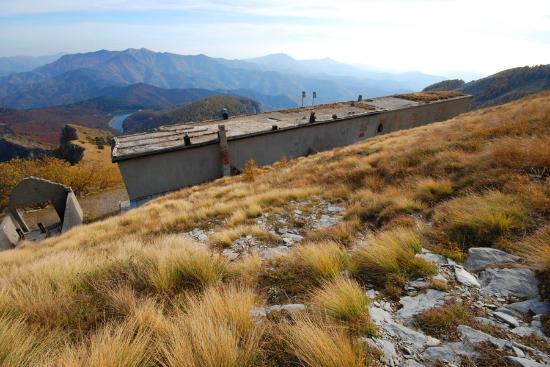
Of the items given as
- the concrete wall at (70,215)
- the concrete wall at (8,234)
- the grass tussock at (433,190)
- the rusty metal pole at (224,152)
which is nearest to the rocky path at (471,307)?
the grass tussock at (433,190)

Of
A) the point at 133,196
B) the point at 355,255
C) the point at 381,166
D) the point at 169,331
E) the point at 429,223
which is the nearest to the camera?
the point at 169,331

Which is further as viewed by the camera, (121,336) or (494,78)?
(494,78)

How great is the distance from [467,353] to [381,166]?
25.1 feet

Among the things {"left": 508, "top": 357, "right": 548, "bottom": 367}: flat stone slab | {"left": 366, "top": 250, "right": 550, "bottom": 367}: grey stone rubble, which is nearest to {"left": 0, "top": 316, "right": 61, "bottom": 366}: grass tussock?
{"left": 366, "top": 250, "right": 550, "bottom": 367}: grey stone rubble

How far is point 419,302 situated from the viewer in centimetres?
306

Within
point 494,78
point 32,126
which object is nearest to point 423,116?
point 494,78

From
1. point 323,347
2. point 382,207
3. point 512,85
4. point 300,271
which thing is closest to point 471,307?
point 323,347

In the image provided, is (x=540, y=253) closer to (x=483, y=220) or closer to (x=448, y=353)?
(x=483, y=220)

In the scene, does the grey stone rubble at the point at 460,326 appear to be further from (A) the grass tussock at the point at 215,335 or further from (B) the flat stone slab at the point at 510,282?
(A) the grass tussock at the point at 215,335

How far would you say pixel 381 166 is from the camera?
938 centimetres

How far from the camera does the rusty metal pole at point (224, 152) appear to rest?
16.9 metres

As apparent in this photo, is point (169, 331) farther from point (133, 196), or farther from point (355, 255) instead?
point (133, 196)

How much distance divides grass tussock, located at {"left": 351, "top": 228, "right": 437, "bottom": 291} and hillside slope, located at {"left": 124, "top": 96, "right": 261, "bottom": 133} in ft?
472

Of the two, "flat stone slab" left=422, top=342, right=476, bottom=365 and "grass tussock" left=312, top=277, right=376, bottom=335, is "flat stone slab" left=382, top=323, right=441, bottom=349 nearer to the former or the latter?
"flat stone slab" left=422, top=342, right=476, bottom=365
